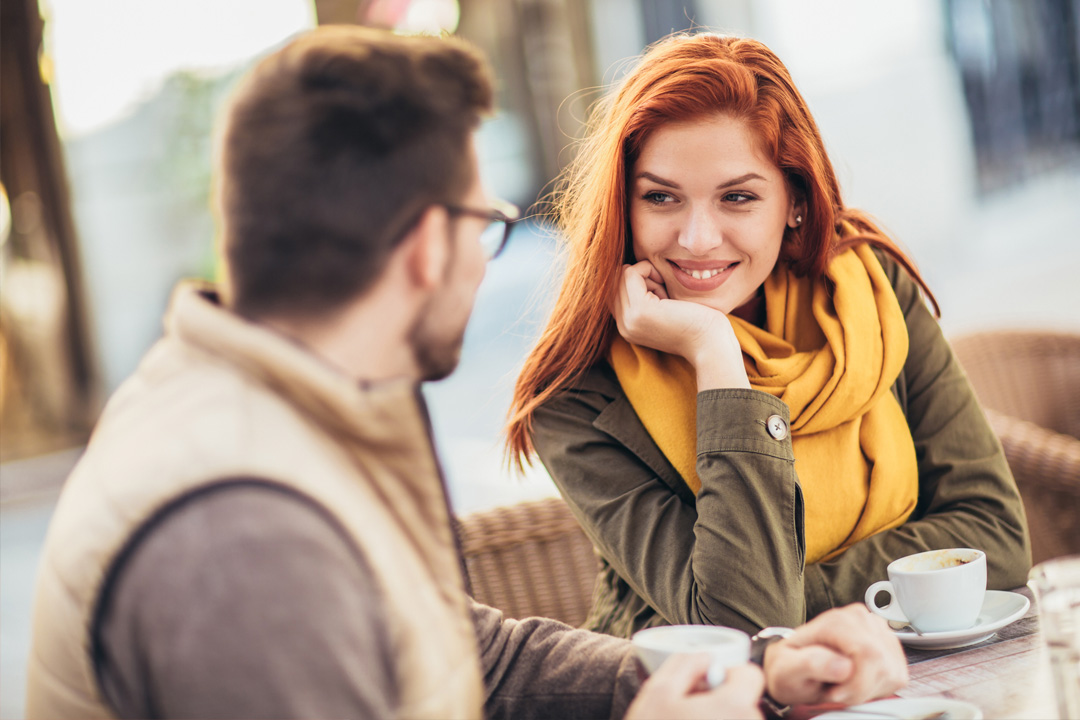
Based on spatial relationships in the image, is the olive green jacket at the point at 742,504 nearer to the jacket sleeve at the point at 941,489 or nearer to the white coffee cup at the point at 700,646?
the jacket sleeve at the point at 941,489

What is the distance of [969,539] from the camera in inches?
58.6

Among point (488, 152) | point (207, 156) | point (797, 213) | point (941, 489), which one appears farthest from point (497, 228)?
point (488, 152)

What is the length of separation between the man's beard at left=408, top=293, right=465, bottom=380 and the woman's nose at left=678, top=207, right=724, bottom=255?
719 mm

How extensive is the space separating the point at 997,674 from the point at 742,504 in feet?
1.29

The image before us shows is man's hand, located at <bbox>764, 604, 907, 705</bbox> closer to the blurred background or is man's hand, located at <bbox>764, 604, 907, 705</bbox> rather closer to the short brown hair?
the short brown hair

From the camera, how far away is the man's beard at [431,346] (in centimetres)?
88

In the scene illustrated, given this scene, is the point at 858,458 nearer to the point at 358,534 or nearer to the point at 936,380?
the point at 936,380

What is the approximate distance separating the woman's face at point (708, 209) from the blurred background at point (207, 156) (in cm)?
335

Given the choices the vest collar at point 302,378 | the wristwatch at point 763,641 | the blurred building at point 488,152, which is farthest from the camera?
the blurred building at point 488,152

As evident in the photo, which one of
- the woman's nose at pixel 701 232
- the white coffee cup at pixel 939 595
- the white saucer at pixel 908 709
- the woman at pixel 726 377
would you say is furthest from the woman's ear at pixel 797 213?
the white saucer at pixel 908 709

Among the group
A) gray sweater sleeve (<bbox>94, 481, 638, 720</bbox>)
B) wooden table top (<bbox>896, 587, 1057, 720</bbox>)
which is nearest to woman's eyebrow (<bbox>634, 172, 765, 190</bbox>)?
wooden table top (<bbox>896, 587, 1057, 720</bbox>)

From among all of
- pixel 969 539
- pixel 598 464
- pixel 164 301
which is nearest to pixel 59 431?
pixel 164 301

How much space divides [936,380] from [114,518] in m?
1.44

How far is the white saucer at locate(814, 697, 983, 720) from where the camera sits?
0.98 m
